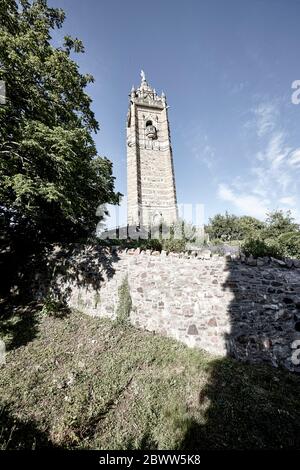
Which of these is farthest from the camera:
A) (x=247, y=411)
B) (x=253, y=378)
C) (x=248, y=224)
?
(x=248, y=224)

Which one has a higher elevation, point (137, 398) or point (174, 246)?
point (174, 246)

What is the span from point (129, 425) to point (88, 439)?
74 centimetres

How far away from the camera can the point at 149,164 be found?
26.5m

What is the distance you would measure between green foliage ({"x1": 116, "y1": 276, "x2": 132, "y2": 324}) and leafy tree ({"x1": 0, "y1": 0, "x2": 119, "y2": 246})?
319 centimetres

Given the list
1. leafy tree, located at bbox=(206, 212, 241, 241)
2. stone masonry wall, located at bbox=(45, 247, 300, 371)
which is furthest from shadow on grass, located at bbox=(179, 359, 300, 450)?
leafy tree, located at bbox=(206, 212, 241, 241)

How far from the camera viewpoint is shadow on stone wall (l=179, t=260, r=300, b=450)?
374 cm

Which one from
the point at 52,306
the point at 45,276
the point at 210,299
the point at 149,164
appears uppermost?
the point at 149,164

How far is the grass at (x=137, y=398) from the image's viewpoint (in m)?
3.69

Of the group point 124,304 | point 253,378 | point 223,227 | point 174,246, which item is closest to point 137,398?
point 253,378

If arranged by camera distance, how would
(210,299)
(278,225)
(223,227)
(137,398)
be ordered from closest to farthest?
(137,398) → (210,299) → (278,225) → (223,227)

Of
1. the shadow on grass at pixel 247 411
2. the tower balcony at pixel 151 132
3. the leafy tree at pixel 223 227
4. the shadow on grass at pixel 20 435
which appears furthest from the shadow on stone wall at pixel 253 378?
the leafy tree at pixel 223 227

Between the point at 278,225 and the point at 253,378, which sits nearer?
the point at 253,378

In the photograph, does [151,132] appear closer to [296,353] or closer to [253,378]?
[296,353]

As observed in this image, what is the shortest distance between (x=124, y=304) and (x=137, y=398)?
327 centimetres
